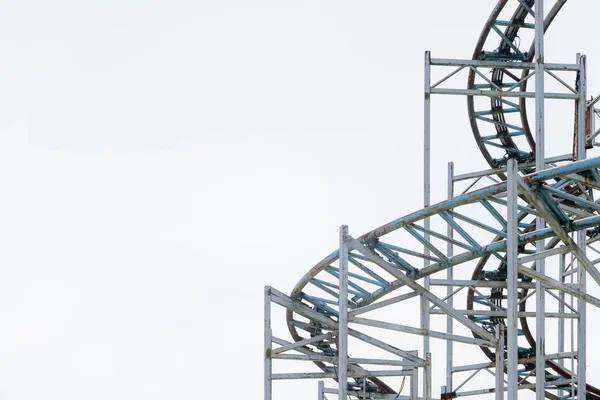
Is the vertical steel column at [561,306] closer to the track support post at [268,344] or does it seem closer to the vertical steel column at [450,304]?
the vertical steel column at [450,304]

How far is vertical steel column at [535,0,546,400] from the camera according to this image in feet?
88.4

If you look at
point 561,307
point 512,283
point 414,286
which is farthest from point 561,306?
point 512,283

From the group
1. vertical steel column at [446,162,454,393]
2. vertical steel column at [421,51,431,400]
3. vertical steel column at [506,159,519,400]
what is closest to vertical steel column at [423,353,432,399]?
vertical steel column at [421,51,431,400]

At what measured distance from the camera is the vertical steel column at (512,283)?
21797 mm

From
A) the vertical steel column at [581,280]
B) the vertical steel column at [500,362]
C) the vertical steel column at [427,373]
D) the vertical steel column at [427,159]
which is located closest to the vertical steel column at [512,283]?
the vertical steel column at [581,280]

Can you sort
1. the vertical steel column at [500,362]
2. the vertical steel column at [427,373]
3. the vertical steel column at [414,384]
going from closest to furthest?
the vertical steel column at [500,362] < the vertical steel column at [427,373] < the vertical steel column at [414,384]

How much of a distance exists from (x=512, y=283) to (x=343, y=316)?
540 cm

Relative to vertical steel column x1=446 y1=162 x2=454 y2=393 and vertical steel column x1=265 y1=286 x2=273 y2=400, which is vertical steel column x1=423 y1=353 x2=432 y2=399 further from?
vertical steel column x1=265 y1=286 x2=273 y2=400

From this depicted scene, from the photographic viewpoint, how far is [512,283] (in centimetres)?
2198

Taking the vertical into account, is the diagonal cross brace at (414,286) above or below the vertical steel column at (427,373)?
above

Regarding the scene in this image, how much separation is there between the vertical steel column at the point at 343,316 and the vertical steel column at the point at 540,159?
3.18m

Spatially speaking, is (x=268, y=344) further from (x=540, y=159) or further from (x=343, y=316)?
(x=540, y=159)

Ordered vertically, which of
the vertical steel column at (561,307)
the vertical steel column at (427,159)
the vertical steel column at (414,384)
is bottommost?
the vertical steel column at (414,384)

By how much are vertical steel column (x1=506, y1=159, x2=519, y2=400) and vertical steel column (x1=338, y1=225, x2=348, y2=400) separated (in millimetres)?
5125
